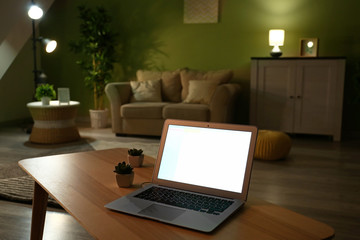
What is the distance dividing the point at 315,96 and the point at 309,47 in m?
0.65

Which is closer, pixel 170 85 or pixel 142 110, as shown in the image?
pixel 142 110

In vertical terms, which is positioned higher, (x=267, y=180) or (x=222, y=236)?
(x=222, y=236)

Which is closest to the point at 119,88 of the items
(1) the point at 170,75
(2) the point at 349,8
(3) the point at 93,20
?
(1) the point at 170,75

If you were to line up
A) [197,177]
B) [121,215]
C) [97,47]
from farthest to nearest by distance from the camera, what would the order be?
1. [97,47]
2. [197,177]
3. [121,215]

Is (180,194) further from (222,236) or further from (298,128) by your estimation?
(298,128)

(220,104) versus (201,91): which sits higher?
(201,91)

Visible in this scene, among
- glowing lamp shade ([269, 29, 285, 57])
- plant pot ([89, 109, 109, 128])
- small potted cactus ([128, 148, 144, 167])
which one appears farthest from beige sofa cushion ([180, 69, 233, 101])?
small potted cactus ([128, 148, 144, 167])

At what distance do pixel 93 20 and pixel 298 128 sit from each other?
3106 mm

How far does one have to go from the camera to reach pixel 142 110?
15.4 ft

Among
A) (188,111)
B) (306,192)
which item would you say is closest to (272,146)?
(306,192)

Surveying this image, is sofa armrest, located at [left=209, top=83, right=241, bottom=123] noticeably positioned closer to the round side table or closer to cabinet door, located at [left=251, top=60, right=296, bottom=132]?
cabinet door, located at [left=251, top=60, right=296, bottom=132]

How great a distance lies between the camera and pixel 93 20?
17.2 feet

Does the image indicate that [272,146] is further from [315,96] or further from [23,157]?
[23,157]

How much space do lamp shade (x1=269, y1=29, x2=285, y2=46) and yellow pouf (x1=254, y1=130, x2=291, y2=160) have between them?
1.61 meters
